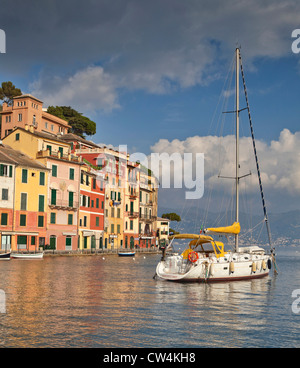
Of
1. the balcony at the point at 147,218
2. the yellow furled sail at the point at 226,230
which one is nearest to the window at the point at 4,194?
the yellow furled sail at the point at 226,230

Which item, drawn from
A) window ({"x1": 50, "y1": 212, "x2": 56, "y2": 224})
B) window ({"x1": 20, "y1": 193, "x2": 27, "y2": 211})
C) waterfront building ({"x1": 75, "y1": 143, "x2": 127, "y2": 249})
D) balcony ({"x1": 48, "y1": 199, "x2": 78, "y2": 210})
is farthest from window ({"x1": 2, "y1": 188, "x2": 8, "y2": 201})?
waterfront building ({"x1": 75, "y1": 143, "x2": 127, "y2": 249})

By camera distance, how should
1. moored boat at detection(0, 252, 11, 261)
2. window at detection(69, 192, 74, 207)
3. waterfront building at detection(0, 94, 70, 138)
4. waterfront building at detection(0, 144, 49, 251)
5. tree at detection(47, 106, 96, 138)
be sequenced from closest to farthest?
1. moored boat at detection(0, 252, 11, 261)
2. waterfront building at detection(0, 144, 49, 251)
3. window at detection(69, 192, 74, 207)
4. waterfront building at detection(0, 94, 70, 138)
5. tree at detection(47, 106, 96, 138)

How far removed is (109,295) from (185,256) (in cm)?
1041

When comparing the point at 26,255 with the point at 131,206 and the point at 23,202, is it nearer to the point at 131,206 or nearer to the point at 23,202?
the point at 23,202

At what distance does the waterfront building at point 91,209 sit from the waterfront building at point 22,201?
9.64 meters

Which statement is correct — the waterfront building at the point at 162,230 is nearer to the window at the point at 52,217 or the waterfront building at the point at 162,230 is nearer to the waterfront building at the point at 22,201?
the window at the point at 52,217

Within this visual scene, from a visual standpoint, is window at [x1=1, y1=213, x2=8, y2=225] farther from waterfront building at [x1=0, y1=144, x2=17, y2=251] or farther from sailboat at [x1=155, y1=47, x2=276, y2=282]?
sailboat at [x1=155, y1=47, x2=276, y2=282]

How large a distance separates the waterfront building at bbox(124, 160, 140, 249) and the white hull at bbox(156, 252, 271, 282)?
55906mm

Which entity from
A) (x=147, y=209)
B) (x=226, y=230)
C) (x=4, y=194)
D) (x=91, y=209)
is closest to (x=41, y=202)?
(x=4, y=194)

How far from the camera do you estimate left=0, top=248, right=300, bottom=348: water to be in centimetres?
1481

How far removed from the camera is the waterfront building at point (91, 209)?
72375 mm

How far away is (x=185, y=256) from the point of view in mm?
34094

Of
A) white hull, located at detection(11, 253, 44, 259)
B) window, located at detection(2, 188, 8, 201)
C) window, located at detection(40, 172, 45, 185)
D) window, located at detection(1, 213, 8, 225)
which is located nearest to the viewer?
white hull, located at detection(11, 253, 44, 259)
